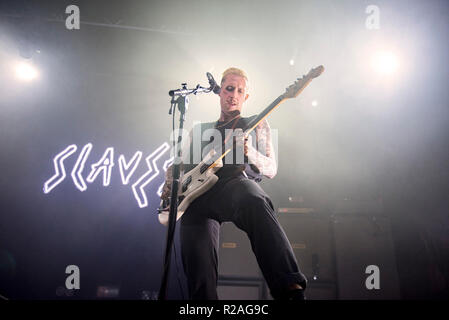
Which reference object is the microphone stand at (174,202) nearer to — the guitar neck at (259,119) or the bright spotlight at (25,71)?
the guitar neck at (259,119)

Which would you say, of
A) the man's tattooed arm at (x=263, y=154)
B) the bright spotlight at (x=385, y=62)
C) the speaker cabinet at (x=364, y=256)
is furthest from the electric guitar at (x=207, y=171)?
the bright spotlight at (x=385, y=62)

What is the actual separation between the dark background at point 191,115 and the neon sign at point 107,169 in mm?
102

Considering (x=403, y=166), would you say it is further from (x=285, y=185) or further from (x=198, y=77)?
(x=198, y=77)

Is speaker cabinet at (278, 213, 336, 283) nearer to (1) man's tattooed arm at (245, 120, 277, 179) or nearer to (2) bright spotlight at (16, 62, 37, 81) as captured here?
(1) man's tattooed arm at (245, 120, 277, 179)

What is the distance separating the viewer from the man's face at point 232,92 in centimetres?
243

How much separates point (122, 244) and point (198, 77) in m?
3.47

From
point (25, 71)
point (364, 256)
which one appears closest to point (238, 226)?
point (364, 256)

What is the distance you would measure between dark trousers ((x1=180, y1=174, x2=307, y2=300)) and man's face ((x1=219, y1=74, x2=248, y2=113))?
0.79 m

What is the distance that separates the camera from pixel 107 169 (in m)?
4.97

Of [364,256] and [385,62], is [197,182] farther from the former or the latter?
[385,62]

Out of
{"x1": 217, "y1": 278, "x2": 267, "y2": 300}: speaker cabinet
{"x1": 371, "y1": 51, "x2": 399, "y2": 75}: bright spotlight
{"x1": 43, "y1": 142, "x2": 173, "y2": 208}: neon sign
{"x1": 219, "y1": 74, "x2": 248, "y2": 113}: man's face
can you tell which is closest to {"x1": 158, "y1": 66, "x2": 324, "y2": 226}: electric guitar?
{"x1": 219, "y1": 74, "x2": 248, "y2": 113}: man's face

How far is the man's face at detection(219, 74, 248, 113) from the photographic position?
2433 millimetres

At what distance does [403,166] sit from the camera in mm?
3977
